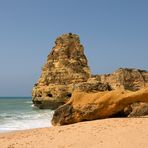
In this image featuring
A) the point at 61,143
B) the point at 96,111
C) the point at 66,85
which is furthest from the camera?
the point at 66,85

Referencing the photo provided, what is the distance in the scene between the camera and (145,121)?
10.8 meters

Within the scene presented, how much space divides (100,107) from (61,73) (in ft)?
131

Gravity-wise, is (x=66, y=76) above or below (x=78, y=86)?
below

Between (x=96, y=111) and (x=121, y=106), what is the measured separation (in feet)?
2.84

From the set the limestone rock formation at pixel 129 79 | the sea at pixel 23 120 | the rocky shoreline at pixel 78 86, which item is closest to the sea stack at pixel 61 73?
the rocky shoreline at pixel 78 86

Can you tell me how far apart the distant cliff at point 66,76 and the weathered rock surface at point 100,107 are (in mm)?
31434

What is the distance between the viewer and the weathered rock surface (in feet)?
42.0

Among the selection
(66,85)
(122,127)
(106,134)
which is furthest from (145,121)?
(66,85)

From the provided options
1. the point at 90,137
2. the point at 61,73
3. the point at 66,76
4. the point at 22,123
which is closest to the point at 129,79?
the point at 66,76

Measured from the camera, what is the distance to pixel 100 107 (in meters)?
12.8

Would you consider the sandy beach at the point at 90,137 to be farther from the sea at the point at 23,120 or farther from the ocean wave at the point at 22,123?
the ocean wave at the point at 22,123

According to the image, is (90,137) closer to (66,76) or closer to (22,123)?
(22,123)

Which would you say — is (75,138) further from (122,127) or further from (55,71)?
(55,71)

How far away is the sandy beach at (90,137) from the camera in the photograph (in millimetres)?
8639
